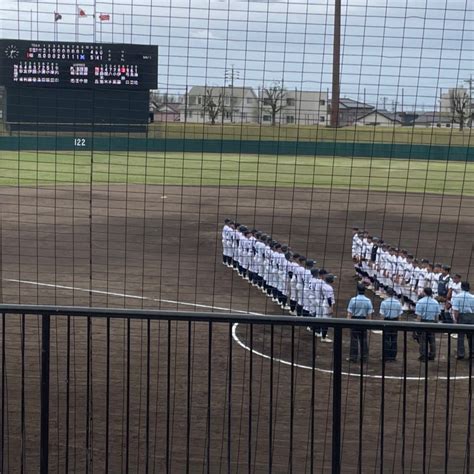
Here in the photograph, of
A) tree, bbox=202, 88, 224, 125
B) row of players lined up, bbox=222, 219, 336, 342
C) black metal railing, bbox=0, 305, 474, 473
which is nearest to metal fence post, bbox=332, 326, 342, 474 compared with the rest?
black metal railing, bbox=0, 305, 474, 473

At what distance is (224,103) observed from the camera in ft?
25.6

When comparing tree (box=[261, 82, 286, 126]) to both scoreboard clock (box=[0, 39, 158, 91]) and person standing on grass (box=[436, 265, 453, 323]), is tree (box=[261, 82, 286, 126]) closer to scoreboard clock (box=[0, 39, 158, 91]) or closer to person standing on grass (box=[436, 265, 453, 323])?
person standing on grass (box=[436, 265, 453, 323])

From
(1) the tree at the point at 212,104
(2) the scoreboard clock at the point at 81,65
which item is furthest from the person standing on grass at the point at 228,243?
(1) the tree at the point at 212,104

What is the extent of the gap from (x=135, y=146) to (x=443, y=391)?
1895 centimetres

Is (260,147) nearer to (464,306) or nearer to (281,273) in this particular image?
(464,306)

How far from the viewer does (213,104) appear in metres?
8.12

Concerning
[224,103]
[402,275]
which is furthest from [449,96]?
[402,275]

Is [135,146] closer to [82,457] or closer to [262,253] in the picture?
[262,253]

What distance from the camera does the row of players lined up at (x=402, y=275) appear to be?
14133 millimetres

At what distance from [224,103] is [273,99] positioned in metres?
0.52

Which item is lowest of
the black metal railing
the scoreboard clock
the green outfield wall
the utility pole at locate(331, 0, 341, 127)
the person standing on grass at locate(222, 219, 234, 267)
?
the person standing on grass at locate(222, 219, 234, 267)

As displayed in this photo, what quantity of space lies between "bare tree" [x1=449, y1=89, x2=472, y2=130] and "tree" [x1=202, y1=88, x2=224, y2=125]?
1958mm

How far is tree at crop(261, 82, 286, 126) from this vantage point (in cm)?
706

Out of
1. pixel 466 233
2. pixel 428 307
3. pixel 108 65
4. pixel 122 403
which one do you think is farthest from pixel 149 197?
pixel 122 403
